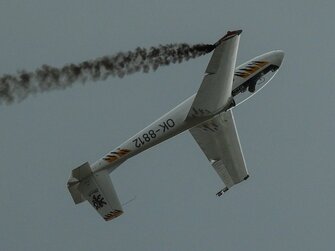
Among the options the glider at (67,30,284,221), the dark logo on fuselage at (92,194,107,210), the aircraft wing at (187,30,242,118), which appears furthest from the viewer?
the dark logo on fuselage at (92,194,107,210)

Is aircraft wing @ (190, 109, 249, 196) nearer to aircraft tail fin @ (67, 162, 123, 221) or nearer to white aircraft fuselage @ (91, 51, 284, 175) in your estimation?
white aircraft fuselage @ (91, 51, 284, 175)

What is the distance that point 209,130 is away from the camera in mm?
35312

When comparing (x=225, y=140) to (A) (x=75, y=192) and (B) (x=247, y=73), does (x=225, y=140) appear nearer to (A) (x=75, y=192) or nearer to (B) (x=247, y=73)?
(B) (x=247, y=73)

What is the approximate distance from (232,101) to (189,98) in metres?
2.08

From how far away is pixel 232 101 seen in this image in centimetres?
3366

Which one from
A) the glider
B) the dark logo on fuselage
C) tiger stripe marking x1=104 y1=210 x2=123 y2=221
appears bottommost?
tiger stripe marking x1=104 y1=210 x2=123 y2=221

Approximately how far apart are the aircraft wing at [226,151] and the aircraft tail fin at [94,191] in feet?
17.3

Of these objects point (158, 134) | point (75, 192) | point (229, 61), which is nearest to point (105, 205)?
point (75, 192)

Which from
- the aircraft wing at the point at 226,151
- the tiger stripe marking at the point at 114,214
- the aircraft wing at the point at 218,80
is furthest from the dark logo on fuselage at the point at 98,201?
the aircraft wing at the point at 226,151

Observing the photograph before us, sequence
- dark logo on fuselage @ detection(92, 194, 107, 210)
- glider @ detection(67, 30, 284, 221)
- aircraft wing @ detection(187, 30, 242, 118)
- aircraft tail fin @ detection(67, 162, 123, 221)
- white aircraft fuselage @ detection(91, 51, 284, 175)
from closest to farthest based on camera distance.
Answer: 1. aircraft wing @ detection(187, 30, 242, 118)
2. glider @ detection(67, 30, 284, 221)
3. aircraft tail fin @ detection(67, 162, 123, 221)
4. dark logo on fuselage @ detection(92, 194, 107, 210)
5. white aircraft fuselage @ detection(91, 51, 284, 175)

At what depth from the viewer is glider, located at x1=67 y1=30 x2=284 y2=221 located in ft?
106

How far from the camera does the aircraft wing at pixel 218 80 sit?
29.4m

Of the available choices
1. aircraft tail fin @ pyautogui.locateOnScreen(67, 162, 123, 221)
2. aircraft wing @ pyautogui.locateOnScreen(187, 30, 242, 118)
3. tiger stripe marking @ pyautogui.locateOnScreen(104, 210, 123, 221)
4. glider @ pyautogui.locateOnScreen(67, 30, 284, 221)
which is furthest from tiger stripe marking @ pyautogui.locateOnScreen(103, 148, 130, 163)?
aircraft wing @ pyautogui.locateOnScreen(187, 30, 242, 118)

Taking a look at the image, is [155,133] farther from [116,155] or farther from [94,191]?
[94,191]
